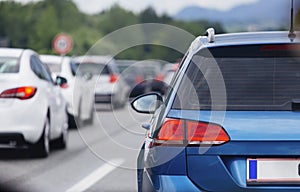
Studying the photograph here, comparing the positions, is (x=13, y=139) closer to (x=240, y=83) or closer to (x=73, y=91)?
(x=73, y=91)

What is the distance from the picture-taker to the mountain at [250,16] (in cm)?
1098

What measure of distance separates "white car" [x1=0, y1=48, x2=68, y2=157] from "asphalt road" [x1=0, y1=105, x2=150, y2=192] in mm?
307

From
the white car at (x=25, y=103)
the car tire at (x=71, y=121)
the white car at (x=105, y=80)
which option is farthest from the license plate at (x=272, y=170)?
the white car at (x=105, y=80)

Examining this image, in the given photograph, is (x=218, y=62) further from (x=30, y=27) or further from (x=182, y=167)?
(x=30, y=27)

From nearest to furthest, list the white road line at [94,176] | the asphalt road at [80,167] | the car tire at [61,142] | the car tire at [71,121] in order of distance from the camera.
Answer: the white road line at [94,176] < the asphalt road at [80,167] < the car tire at [61,142] < the car tire at [71,121]

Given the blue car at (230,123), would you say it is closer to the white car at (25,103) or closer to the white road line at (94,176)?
the white road line at (94,176)

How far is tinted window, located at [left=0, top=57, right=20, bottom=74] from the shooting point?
Result: 478 inches

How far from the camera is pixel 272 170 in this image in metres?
5.11

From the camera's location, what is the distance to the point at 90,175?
10.5 metres

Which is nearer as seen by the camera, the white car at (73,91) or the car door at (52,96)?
the car door at (52,96)

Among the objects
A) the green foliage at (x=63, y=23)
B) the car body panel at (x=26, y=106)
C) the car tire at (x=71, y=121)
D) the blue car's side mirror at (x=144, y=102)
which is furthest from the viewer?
the green foliage at (x=63, y=23)

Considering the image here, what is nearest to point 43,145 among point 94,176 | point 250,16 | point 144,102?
point 94,176

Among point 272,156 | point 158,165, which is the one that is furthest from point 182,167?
point 272,156

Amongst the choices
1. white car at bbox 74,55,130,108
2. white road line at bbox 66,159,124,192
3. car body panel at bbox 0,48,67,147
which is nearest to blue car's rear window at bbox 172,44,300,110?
white road line at bbox 66,159,124,192
